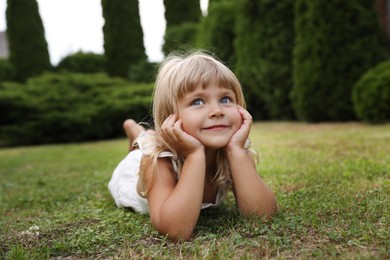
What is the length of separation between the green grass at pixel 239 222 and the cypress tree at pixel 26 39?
1265cm

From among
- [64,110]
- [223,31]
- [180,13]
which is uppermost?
[180,13]

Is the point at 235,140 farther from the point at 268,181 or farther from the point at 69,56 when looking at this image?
the point at 69,56

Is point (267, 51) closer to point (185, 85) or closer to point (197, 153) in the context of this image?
point (185, 85)

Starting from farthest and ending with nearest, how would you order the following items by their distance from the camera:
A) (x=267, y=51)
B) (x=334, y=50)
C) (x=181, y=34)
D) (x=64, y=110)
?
(x=181, y=34)
(x=64, y=110)
(x=267, y=51)
(x=334, y=50)

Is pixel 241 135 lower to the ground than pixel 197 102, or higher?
lower

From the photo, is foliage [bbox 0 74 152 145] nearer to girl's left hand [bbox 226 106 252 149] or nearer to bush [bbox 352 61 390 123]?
bush [bbox 352 61 390 123]

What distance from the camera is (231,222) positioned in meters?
2.09

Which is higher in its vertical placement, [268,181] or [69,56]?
[69,56]

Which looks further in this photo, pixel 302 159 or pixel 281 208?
pixel 302 159

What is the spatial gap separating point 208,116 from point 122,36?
14907 millimetres

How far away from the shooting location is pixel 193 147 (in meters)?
2.01

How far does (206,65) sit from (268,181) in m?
1.47

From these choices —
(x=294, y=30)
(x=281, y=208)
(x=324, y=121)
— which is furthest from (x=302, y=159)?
(x=294, y=30)

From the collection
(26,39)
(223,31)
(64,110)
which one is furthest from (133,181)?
(26,39)
